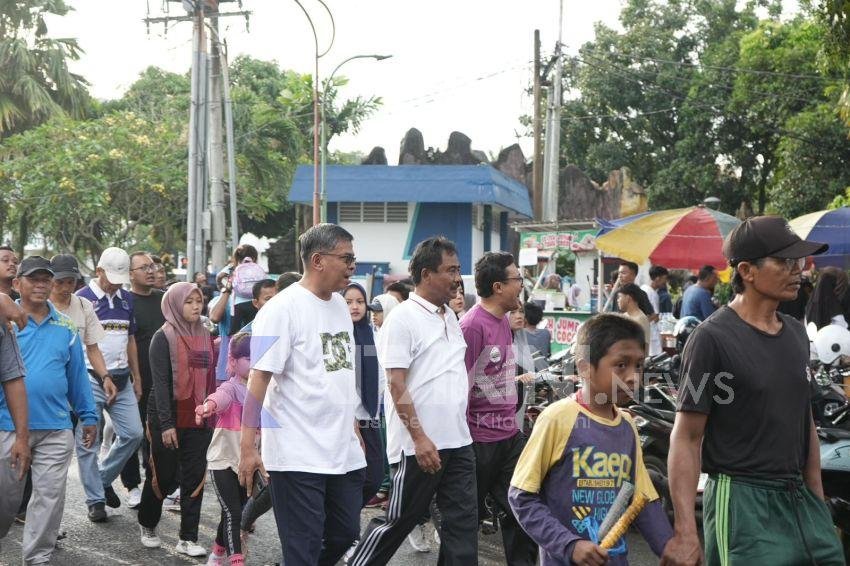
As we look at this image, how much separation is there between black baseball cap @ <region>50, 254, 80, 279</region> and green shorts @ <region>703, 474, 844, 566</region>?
5137 mm

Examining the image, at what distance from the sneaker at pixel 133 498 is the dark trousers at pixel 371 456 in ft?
8.62

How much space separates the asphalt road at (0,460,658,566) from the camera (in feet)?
22.3

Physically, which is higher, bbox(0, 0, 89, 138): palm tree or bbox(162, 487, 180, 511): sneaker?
bbox(0, 0, 89, 138): palm tree

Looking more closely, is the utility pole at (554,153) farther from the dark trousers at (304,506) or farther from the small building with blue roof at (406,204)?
the dark trousers at (304,506)

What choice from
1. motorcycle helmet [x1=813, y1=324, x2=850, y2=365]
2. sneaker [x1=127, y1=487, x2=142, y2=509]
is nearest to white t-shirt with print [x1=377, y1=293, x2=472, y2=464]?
sneaker [x1=127, y1=487, x2=142, y2=509]

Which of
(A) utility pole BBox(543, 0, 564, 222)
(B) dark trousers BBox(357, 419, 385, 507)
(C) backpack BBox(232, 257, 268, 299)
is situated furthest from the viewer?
(A) utility pole BBox(543, 0, 564, 222)

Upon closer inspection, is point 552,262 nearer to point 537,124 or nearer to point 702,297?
point 537,124

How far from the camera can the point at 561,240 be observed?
20984 millimetres

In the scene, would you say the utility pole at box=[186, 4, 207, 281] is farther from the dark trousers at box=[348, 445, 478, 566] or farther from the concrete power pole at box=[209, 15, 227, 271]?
the dark trousers at box=[348, 445, 478, 566]

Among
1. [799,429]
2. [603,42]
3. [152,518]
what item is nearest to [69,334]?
[152,518]

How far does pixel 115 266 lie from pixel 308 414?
398cm

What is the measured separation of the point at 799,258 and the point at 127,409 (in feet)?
18.5

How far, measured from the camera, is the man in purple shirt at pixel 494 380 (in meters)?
5.80

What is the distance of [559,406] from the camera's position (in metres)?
3.88
